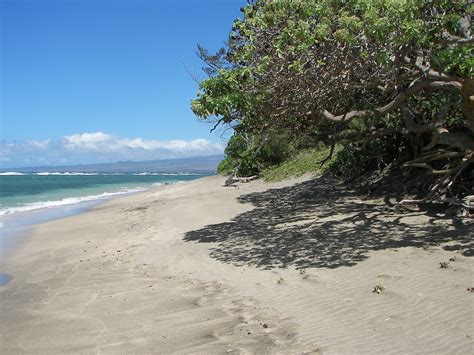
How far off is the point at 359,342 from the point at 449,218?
5.53 metres

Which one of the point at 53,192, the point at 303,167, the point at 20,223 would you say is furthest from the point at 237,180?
the point at 53,192

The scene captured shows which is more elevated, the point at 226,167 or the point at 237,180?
the point at 226,167

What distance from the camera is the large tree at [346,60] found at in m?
7.42

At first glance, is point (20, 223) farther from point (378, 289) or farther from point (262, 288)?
point (378, 289)

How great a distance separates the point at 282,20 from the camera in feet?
29.8

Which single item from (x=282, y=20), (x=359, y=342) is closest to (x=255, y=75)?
(x=282, y=20)

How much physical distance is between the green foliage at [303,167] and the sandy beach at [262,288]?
866 cm

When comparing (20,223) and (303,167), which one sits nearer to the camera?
(20,223)

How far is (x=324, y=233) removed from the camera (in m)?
9.85

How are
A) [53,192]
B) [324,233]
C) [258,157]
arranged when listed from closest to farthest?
[324,233], [258,157], [53,192]

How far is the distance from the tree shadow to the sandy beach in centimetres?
4

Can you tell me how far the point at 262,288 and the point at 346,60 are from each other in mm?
4299

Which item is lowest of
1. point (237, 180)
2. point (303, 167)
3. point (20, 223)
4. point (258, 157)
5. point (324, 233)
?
point (20, 223)

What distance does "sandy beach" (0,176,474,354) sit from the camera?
515cm
